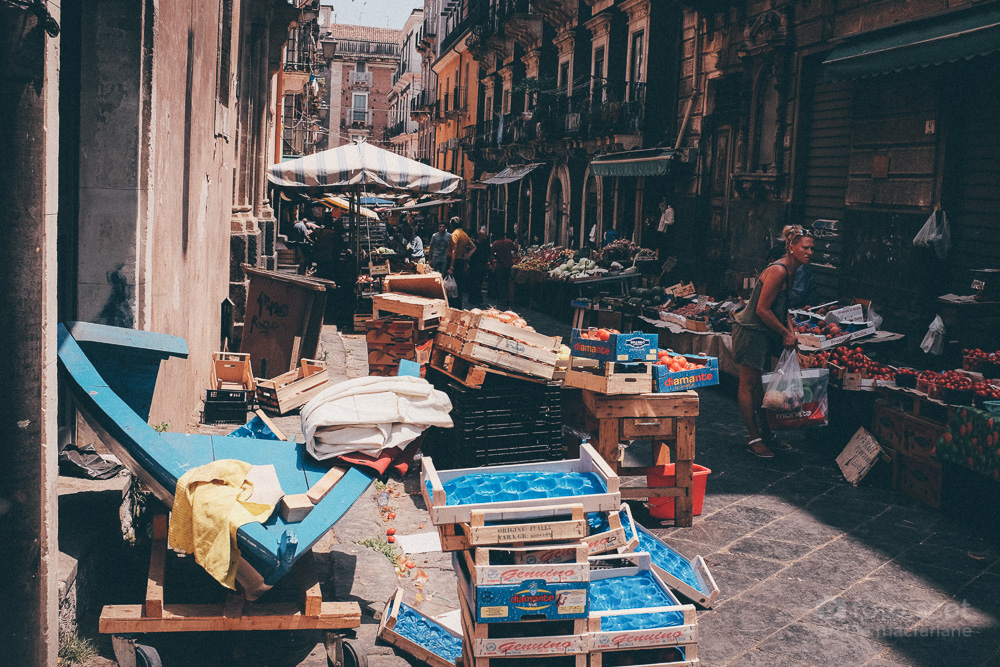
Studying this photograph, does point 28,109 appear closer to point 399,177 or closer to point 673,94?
point 399,177

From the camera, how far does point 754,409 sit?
307 inches

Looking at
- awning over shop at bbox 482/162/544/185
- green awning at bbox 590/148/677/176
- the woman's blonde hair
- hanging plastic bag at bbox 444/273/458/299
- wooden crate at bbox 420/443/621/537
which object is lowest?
wooden crate at bbox 420/443/621/537

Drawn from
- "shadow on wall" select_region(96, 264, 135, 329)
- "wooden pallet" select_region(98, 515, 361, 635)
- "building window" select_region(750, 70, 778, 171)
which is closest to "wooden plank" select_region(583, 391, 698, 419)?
"wooden pallet" select_region(98, 515, 361, 635)

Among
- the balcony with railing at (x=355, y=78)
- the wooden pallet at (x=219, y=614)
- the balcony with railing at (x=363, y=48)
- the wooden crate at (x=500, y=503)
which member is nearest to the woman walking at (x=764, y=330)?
the wooden crate at (x=500, y=503)

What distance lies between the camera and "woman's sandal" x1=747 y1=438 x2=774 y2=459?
7.37 m

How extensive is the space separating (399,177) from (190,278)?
7.13 meters

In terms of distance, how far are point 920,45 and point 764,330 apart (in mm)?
3080

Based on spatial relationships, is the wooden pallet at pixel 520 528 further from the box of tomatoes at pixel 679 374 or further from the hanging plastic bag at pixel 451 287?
the hanging plastic bag at pixel 451 287

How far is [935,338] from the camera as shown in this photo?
8312mm

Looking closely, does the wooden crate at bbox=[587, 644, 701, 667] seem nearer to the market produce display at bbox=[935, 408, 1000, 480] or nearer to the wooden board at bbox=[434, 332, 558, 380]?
the wooden board at bbox=[434, 332, 558, 380]

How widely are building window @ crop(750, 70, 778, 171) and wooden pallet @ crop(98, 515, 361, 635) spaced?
33.6 feet

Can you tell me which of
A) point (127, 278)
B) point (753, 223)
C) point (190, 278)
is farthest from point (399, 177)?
point (127, 278)

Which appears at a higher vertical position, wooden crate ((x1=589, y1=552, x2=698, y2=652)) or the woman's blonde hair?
the woman's blonde hair

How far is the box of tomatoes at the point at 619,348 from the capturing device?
5.74 m
